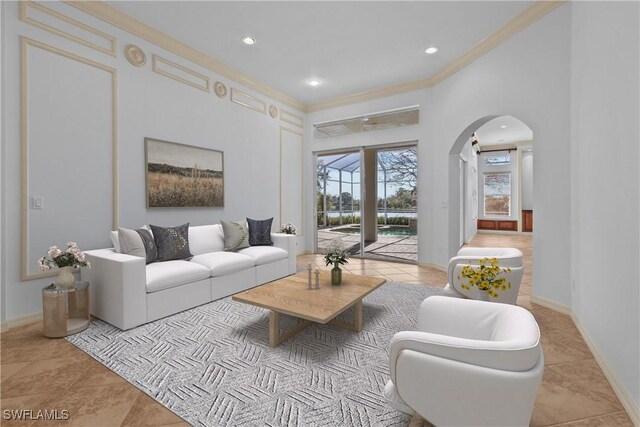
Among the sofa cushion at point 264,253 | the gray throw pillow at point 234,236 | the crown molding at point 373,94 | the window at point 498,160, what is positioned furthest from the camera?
the window at point 498,160

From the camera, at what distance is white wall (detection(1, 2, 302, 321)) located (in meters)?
2.66

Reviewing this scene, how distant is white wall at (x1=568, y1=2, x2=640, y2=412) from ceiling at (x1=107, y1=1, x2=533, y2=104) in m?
1.19

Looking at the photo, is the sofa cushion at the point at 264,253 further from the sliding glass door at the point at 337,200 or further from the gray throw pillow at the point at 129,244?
the sliding glass door at the point at 337,200

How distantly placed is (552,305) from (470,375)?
2.80m

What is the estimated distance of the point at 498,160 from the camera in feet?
34.0

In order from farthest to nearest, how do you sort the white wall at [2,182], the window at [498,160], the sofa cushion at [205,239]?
the window at [498,160] → the sofa cushion at [205,239] → the white wall at [2,182]

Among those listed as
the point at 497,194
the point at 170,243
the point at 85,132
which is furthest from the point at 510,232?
the point at 85,132

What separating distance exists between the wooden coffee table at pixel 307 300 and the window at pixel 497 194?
944cm

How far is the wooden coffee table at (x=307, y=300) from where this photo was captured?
2.23m

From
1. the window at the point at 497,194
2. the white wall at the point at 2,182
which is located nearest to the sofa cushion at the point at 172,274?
the white wall at the point at 2,182

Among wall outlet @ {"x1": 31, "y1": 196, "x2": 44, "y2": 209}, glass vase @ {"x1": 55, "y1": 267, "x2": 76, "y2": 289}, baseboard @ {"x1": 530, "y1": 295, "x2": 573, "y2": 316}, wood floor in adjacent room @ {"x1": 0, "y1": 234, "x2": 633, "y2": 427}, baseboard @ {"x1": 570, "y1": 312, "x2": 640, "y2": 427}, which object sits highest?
wall outlet @ {"x1": 31, "y1": 196, "x2": 44, "y2": 209}

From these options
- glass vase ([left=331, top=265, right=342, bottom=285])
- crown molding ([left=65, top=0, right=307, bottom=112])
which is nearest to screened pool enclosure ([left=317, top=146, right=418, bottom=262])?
crown molding ([left=65, top=0, right=307, bottom=112])

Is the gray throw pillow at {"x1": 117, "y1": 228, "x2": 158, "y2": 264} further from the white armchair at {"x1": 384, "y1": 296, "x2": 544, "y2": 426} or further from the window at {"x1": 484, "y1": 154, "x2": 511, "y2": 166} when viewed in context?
the window at {"x1": 484, "y1": 154, "x2": 511, "y2": 166}

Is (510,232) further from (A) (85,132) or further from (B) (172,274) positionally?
(A) (85,132)
